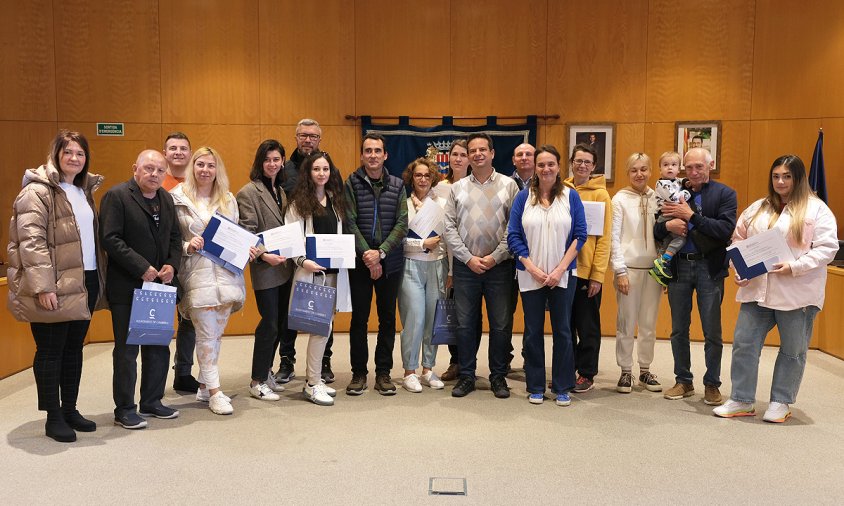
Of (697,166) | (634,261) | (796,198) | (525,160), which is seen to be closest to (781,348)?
(796,198)

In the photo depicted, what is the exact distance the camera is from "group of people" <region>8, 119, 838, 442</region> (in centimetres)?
346

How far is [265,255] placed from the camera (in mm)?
3982

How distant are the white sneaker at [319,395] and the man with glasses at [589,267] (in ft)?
5.14

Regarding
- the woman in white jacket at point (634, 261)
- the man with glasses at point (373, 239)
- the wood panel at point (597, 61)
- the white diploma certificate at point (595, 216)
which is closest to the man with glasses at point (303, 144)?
the man with glasses at point (373, 239)

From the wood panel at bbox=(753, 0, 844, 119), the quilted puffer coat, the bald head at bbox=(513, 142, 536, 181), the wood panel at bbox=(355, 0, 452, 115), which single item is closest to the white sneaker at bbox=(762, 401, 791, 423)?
the bald head at bbox=(513, 142, 536, 181)

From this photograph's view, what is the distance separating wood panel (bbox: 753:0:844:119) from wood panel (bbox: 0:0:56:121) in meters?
6.72

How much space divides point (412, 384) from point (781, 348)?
7.16 ft

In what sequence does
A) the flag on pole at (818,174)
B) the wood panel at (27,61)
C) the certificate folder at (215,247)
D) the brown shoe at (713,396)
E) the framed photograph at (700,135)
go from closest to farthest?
1. the certificate folder at (215,247)
2. the brown shoe at (713,396)
3. the wood panel at (27,61)
4. the flag on pole at (818,174)
5. the framed photograph at (700,135)

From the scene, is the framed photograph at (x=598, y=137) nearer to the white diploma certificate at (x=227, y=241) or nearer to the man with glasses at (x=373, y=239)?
the man with glasses at (x=373, y=239)

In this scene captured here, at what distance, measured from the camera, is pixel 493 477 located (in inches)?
119

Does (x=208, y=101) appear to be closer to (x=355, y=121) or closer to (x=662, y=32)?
(x=355, y=121)

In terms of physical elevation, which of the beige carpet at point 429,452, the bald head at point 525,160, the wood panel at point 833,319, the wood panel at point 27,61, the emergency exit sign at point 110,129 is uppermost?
the wood panel at point 27,61

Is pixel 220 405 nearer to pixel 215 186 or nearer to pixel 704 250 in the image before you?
pixel 215 186

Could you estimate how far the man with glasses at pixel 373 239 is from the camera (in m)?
4.17
